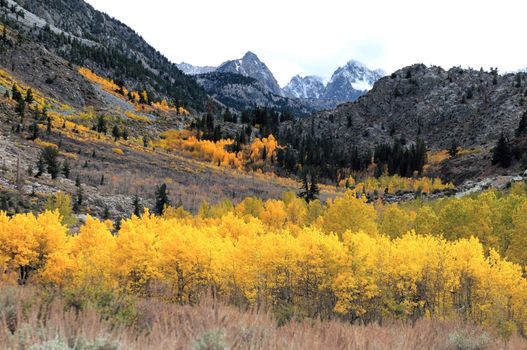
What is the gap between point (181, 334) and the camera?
4969 millimetres

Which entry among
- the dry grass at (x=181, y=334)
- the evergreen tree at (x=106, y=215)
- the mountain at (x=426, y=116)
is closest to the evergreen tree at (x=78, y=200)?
the evergreen tree at (x=106, y=215)

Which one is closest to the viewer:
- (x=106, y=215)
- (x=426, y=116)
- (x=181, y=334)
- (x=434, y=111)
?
(x=181, y=334)

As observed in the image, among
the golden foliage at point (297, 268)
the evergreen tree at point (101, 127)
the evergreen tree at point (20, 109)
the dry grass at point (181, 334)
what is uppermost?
the evergreen tree at point (101, 127)

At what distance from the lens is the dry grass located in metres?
3.95

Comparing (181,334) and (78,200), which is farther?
(78,200)

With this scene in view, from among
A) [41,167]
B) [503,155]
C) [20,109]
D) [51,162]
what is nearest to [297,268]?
[41,167]

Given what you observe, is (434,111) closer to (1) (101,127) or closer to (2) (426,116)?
(2) (426,116)

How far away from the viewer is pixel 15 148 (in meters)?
64.2

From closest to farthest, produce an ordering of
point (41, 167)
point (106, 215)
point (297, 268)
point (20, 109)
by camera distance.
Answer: point (297, 268) < point (106, 215) < point (41, 167) < point (20, 109)

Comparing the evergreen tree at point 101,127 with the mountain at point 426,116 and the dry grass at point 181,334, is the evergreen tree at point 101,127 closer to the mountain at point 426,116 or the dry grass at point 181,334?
the mountain at point 426,116

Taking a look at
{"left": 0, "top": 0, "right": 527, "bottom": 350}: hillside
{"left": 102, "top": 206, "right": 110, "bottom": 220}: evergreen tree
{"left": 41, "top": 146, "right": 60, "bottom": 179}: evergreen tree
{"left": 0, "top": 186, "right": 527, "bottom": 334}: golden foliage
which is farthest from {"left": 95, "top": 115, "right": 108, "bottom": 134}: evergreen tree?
{"left": 0, "top": 186, "right": 527, "bottom": 334}: golden foliage

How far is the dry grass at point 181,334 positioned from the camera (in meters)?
3.95

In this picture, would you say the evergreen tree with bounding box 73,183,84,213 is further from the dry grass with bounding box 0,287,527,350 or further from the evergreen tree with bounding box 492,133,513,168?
the evergreen tree with bounding box 492,133,513,168

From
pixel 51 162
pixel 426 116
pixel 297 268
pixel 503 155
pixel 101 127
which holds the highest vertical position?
pixel 426 116
